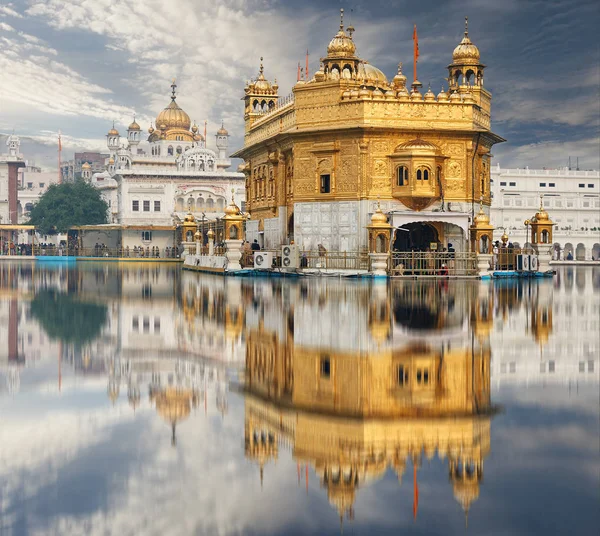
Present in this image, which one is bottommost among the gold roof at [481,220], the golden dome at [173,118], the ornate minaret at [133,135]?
the gold roof at [481,220]

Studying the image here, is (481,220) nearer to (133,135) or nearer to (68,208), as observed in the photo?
(68,208)

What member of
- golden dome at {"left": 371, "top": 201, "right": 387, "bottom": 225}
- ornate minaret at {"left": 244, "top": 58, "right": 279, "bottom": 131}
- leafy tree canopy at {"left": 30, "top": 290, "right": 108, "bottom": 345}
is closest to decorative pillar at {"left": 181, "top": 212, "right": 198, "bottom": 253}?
ornate minaret at {"left": 244, "top": 58, "right": 279, "bottom": 131}

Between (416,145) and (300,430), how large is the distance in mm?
25455

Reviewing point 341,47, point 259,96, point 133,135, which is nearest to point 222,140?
point 133,135

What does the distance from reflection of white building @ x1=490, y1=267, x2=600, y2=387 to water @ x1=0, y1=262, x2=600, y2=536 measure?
53 millimetres

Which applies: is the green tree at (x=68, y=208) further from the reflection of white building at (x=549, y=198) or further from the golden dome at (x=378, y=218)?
the golden dome at (x=378, y=218)

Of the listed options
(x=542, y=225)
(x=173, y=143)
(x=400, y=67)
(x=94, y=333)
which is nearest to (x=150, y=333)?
(x=94, y=333)

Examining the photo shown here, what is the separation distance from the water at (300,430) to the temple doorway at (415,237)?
66.9 ft

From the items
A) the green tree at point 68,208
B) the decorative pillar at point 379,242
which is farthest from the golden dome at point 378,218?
the green tree at point 68,208

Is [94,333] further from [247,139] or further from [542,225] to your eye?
[247,139]

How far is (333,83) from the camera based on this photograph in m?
30.5

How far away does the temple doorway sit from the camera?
31.2 metres

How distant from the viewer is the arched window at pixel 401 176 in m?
29.9

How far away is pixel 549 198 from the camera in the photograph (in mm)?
83750
